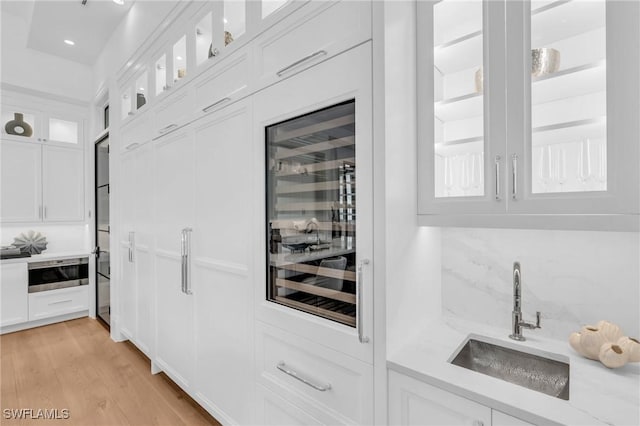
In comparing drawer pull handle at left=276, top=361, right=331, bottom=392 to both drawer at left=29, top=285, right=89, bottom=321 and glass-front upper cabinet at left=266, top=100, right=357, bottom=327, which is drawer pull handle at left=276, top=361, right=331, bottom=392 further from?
drawer at left=29, top=285, right=89, bottom=321

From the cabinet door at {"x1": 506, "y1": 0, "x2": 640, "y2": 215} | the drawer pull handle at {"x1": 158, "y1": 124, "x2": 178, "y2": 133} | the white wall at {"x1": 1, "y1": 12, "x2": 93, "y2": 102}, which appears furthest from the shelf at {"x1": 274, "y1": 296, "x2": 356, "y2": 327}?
the white wall at {"x1": 1, "y1": 12, "x2": 93, "y2": 102}

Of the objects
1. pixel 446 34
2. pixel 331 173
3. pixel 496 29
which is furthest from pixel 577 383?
pixel 446 34

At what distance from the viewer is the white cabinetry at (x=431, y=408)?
3.09 feet

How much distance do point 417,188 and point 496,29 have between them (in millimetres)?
634

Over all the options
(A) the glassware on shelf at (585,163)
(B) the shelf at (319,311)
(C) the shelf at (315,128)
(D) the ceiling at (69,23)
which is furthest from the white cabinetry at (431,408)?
(D) the ceiling at (69,23)

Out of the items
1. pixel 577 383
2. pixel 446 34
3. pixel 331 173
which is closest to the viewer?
pixel 577 383

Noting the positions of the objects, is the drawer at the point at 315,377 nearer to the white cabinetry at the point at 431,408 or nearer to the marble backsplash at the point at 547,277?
the white cabinetry at the point at 431,408

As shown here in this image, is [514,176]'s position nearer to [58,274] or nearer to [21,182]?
[58,274]

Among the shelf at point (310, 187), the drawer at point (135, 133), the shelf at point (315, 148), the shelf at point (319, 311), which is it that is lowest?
the shelf at point (319, 311)

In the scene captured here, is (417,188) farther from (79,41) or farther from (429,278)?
(79,41)

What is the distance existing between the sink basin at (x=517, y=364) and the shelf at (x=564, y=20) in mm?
1162

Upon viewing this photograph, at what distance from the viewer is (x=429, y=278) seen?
4.99ft

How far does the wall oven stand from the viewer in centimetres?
386

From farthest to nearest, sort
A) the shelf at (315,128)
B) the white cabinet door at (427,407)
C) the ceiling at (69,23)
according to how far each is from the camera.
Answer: the ceiling at (69,23) → the shelf at (315,128) → the white cabinet door at (427,407)
